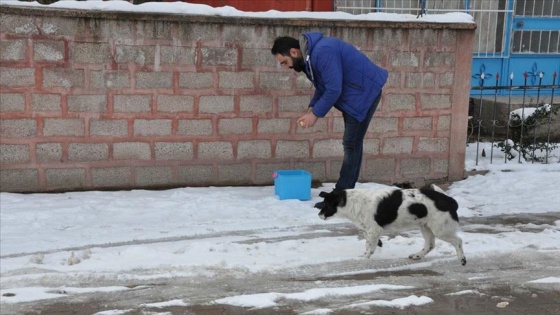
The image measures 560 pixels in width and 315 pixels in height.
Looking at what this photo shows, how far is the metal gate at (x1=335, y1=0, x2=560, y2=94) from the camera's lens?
11.3 meters

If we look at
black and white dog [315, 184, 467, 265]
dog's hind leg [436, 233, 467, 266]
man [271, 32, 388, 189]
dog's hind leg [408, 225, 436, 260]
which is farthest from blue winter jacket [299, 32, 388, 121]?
dog's hind leg [436, 233, 467, 266]

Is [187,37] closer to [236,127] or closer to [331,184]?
[236,127]

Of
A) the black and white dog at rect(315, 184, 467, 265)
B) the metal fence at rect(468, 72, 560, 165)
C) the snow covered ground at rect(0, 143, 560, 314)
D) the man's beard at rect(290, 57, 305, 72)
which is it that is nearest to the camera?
the snow covered ground at rect(0, 143, 560, 314)

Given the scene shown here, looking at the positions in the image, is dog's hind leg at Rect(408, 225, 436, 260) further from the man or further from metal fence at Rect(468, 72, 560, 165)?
metal fence at Rect(468, 72, 560, 165)

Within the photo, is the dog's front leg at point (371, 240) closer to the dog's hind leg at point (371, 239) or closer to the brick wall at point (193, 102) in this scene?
the dog's hind leg at point (371, 239)

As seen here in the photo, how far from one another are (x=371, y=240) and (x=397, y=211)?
318 millimetres

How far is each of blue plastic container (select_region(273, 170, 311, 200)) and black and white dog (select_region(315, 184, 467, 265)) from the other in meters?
1.76

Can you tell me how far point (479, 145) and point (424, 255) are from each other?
4449 millimetres

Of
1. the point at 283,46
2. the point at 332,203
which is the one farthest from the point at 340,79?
the point at 332,203

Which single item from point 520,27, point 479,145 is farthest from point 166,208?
point 520,27

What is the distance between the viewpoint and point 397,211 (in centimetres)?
502

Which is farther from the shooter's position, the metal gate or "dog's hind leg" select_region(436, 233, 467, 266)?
Result: the metal gate

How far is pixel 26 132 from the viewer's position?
269 inches

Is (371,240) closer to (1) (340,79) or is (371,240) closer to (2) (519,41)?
(1) (340,79)
